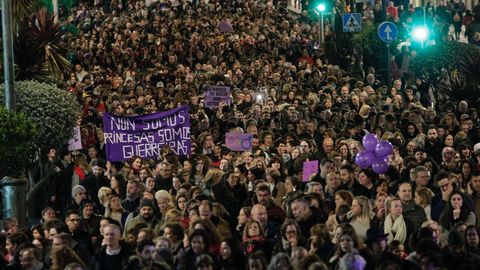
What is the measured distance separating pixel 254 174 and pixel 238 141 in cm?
304

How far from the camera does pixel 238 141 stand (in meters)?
22.2

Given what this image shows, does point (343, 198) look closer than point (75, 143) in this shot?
Yes

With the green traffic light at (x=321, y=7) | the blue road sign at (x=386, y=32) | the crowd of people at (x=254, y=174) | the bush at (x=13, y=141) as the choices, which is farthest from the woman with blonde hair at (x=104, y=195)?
the green traffic light at (x=321, y=7)

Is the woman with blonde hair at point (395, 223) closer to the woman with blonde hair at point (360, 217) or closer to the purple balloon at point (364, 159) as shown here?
the woman with blonde hair at point (360, 217)

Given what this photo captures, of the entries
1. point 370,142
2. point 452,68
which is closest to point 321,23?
point 452,68

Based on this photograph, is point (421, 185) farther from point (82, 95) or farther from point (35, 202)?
point (82, 95)

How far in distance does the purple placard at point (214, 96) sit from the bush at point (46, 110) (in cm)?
561

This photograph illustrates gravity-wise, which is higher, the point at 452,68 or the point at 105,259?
the point at 452,68

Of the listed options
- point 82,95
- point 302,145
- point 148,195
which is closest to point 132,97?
point 82,95

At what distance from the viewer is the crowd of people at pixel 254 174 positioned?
13.9 meters

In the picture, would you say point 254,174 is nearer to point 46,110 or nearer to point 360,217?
point 46,110

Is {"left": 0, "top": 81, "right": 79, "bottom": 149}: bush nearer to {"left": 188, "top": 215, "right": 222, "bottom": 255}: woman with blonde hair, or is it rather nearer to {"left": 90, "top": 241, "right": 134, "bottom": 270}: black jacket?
{"left": 188, "top": 215, "right": 222, "bottom": 255}: woman with blonde hair

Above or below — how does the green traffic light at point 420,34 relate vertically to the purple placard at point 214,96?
above

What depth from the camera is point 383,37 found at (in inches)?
1284
